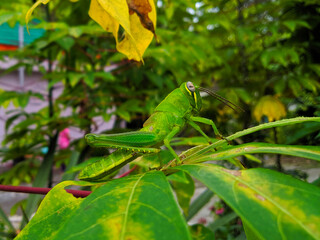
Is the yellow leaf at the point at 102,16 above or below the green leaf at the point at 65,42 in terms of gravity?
below

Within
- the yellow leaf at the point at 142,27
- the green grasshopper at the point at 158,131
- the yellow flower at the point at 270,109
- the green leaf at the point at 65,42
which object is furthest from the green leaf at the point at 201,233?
the green leaf at the point at 65,42

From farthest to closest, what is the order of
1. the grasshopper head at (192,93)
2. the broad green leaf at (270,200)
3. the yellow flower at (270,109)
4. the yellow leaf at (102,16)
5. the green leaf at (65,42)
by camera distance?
the green leaf at (65,42), the yellow flower at (270,109), the grasshopper head at (192,93), the yellow leaf at (102,16), the broad green leaf at (270,200)

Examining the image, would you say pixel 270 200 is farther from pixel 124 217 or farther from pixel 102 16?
pixel 102 16

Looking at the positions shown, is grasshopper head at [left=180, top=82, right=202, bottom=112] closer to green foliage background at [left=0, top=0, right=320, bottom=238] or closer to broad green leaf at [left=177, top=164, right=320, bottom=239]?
broad green leaf at [left=177, top=164, right=320, bottom=239]

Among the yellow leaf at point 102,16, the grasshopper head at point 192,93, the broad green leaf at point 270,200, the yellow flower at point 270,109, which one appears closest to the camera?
the broad green leaf at point 270,200

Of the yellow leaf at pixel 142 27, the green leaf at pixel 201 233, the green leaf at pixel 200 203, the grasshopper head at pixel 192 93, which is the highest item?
the yellow leaf at pixel 142 27

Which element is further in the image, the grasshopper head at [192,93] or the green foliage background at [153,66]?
the green foliage background at [153,66]

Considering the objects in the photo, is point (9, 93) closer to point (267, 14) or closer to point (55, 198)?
point (55, 198)

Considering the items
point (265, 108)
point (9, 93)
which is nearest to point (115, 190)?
point (265, 108)

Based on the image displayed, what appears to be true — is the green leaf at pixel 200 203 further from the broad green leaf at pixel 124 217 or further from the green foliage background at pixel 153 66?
the broad green leaf at pixel 124 217
